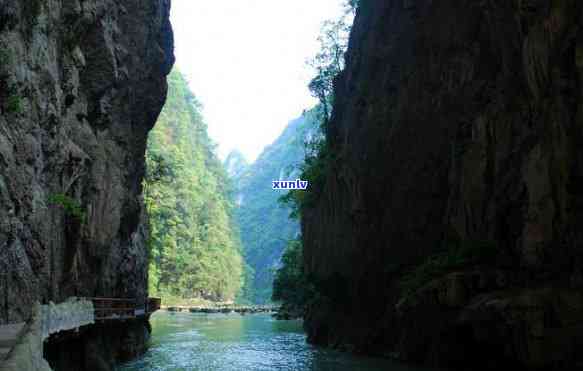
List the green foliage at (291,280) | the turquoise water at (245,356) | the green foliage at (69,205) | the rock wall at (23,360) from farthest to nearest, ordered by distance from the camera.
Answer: the green foliage at (291,280) < the turquoise water at (245,356) < the green foliage at (69,205) < the rock wall at (23,360)

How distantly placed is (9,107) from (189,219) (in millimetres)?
102190

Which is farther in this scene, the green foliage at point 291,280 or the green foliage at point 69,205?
the green foliage at point 291,280

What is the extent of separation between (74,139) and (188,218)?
93.6 metres

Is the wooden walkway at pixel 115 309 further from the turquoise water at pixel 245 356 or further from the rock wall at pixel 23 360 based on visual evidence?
the rock wall at pixel 23 360

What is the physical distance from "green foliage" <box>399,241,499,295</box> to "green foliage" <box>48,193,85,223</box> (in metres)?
13.4

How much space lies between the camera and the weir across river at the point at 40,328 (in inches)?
271

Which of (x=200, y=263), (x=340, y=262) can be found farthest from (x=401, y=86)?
(x=200, y=263)

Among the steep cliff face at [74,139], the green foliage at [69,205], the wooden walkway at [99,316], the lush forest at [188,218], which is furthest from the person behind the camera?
the lush forest at [188,218]

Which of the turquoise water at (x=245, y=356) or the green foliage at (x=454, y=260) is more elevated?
the green foliage at (x=454, y=260)

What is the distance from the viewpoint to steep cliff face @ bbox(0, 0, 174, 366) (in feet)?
60.3

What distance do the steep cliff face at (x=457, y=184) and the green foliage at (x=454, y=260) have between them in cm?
40

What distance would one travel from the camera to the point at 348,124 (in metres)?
39.8

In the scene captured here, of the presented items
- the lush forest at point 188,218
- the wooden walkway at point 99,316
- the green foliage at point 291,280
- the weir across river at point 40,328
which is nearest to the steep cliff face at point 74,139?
the wooden walkway at point 99,316

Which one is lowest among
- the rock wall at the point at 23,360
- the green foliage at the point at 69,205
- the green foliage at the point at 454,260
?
the rock wall at the point at 23,360
